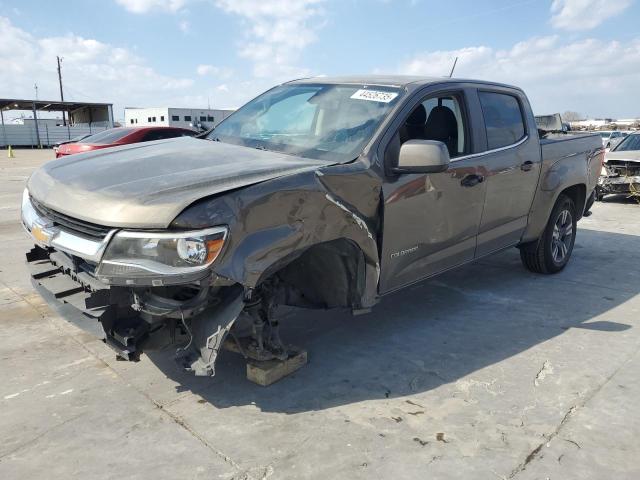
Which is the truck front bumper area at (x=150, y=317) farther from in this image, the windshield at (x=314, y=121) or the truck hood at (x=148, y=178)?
the windshield at (x=314, y=121)

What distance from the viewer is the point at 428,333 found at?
13.3 ft

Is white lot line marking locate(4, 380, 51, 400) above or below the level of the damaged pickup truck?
below

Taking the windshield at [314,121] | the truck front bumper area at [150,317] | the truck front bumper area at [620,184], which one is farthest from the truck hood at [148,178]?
the truck front bumper area at [620,184]

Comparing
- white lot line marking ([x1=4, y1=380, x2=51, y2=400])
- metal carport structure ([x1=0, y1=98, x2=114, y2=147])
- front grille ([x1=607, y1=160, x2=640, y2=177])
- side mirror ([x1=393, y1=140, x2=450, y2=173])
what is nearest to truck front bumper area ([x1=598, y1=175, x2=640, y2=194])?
front grille ([x1=607, y1=160, x2=640, y2=177])

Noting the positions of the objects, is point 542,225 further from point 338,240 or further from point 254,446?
point 254,446

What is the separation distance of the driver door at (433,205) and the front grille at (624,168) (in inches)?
341

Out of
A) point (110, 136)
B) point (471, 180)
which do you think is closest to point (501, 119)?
point (471, 180)

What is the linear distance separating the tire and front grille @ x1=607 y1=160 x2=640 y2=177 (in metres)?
6.42

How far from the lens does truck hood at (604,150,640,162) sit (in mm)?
11017

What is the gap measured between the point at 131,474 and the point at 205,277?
3.10 feet

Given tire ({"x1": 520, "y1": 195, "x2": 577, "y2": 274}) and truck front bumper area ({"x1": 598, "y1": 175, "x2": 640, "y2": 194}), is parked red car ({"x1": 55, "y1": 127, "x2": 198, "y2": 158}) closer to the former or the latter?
tire ({"x1": 520, "y1": 195, "x2": 577, "y2": 274})

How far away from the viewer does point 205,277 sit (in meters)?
2.48

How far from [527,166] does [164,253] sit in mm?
3463

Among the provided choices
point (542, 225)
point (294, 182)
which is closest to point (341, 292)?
point (294, 182)
